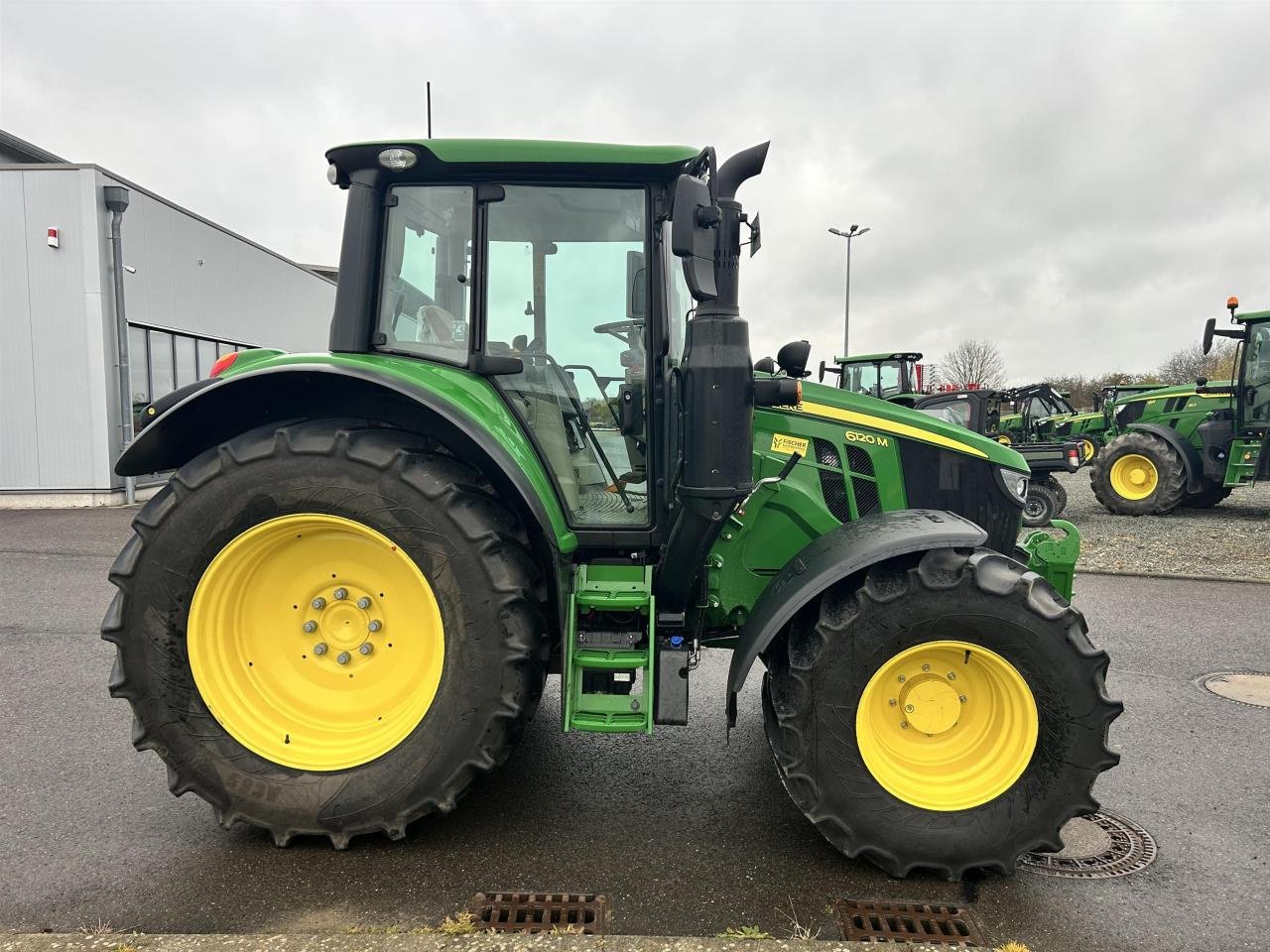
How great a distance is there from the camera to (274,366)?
8.43 feet

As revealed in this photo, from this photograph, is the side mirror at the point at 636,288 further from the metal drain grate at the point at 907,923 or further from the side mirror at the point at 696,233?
the metal drain grate at the point at 907,923

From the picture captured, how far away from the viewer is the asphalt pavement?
2.29 metres

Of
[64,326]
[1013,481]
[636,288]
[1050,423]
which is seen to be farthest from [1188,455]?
[64,326]

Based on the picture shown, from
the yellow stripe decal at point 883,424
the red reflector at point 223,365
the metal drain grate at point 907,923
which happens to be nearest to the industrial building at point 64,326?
the red reflector at point 223,365

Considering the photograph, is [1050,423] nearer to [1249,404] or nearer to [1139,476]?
[1139,476]

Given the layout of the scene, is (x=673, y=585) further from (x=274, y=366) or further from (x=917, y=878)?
(x=274, y=366)

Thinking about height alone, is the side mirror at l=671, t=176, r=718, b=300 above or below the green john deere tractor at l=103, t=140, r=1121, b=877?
above

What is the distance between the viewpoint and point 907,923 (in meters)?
2.26

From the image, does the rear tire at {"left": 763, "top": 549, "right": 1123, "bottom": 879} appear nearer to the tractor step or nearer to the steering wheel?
the tractor step

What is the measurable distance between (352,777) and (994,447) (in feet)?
9.18

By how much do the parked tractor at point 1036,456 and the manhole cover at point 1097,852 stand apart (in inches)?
253

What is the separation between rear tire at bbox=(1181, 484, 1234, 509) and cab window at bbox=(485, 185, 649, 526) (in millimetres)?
11050

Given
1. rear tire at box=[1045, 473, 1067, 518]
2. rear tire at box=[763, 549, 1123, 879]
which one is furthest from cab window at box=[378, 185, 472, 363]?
rear tire at box=[1045, 473, 1067, 518]

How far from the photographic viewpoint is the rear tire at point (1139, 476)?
10.6m
